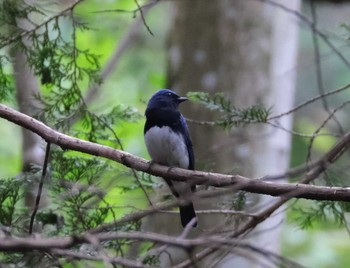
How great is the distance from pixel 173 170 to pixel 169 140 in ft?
3.79

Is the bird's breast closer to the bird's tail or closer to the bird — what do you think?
the bird

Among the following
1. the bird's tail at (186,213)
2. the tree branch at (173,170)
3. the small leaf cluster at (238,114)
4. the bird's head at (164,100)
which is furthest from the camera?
the bird's head at (164,100)

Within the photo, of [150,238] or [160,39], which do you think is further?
[160,39]

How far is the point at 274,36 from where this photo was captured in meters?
6.58

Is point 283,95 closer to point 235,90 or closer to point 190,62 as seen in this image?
point 235,90

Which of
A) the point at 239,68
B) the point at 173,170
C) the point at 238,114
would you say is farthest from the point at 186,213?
the point at 239,68

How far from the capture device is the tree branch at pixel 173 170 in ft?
10.8

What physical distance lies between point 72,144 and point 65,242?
155cm

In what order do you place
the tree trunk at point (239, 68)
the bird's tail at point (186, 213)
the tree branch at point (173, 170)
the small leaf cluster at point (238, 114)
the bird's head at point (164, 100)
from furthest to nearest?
the tree trunk at point (239, 68), the bird's head at point (164, 100), the bird's tail at point (186, 213), the small leaf cluster at point (238, 114), the tree branch at point (173, 170)

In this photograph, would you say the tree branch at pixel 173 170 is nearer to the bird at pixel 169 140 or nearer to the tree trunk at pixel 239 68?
the bird at pixel 169 140

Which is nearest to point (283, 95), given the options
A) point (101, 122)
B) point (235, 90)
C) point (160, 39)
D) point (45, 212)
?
point (235, 90)

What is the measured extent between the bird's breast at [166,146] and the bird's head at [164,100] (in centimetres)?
25

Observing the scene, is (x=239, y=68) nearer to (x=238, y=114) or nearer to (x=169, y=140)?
(x=169, y=140)

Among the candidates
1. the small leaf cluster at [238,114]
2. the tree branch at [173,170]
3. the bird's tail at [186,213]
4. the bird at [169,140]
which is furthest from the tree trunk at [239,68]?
the tree branch at [173,170]
